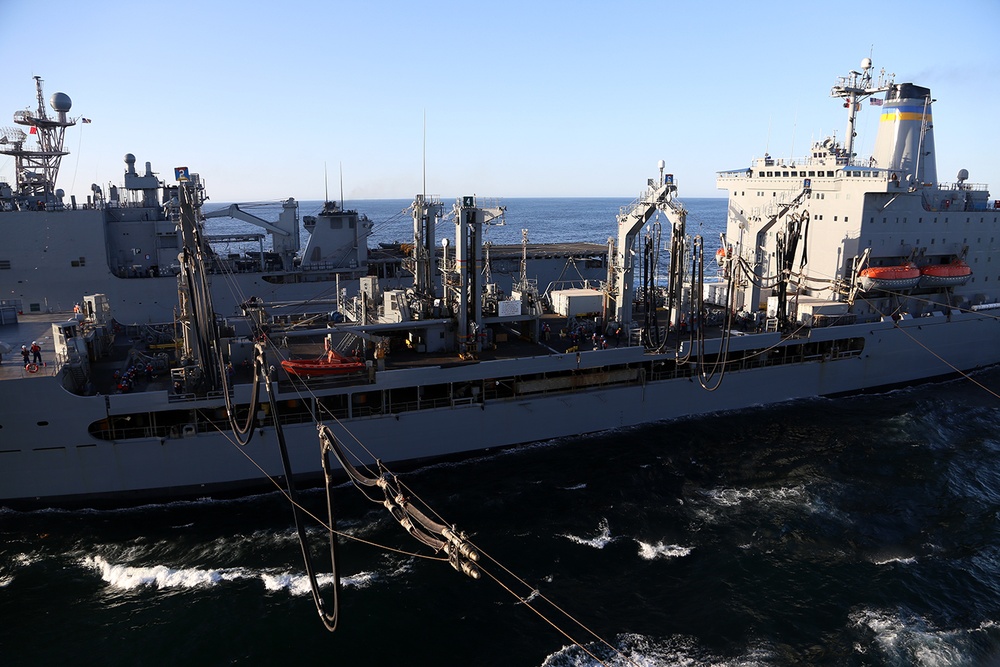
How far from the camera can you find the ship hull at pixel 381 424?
18.3 m

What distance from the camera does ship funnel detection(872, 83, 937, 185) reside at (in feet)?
103

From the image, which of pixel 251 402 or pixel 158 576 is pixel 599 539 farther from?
pixel 158 576

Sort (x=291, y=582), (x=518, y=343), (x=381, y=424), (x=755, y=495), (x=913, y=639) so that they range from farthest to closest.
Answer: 1. (x=518, y=343)
2. (x=381, y=424)
3. (x=755, y=495)
4. (x=291, y=582)
5. (x=913, y=639)

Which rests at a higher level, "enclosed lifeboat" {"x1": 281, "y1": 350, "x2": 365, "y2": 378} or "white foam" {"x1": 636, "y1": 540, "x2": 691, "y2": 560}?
"enclosed lifeboat" {"x1": 281, "y1": 350, "x2": 365, "y2": 378}

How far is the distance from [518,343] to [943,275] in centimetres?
2077

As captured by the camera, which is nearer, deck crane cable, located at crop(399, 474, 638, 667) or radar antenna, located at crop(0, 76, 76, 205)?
deck crane cable, located at crop(399, 474, 638, 667)

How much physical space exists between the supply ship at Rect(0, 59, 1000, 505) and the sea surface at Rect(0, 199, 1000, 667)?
1.44m

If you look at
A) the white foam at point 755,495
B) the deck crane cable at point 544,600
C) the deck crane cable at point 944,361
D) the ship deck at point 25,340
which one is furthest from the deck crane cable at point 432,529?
the deck crane cable at point 944,361

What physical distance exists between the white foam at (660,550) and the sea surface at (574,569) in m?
0.05

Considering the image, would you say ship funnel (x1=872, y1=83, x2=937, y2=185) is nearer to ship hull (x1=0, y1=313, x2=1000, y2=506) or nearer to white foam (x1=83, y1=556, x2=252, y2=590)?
ship hull (x1=0, y1=313, x2=1000, y2=506)

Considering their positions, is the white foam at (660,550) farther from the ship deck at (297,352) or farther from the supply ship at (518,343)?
the ship deck at (297,352)

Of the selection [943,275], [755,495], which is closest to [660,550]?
Result: [755,495]

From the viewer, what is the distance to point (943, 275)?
30453 mm

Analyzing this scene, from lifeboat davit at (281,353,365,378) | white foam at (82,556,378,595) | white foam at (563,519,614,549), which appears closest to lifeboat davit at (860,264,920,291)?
white foam at (563,519,614,549)
